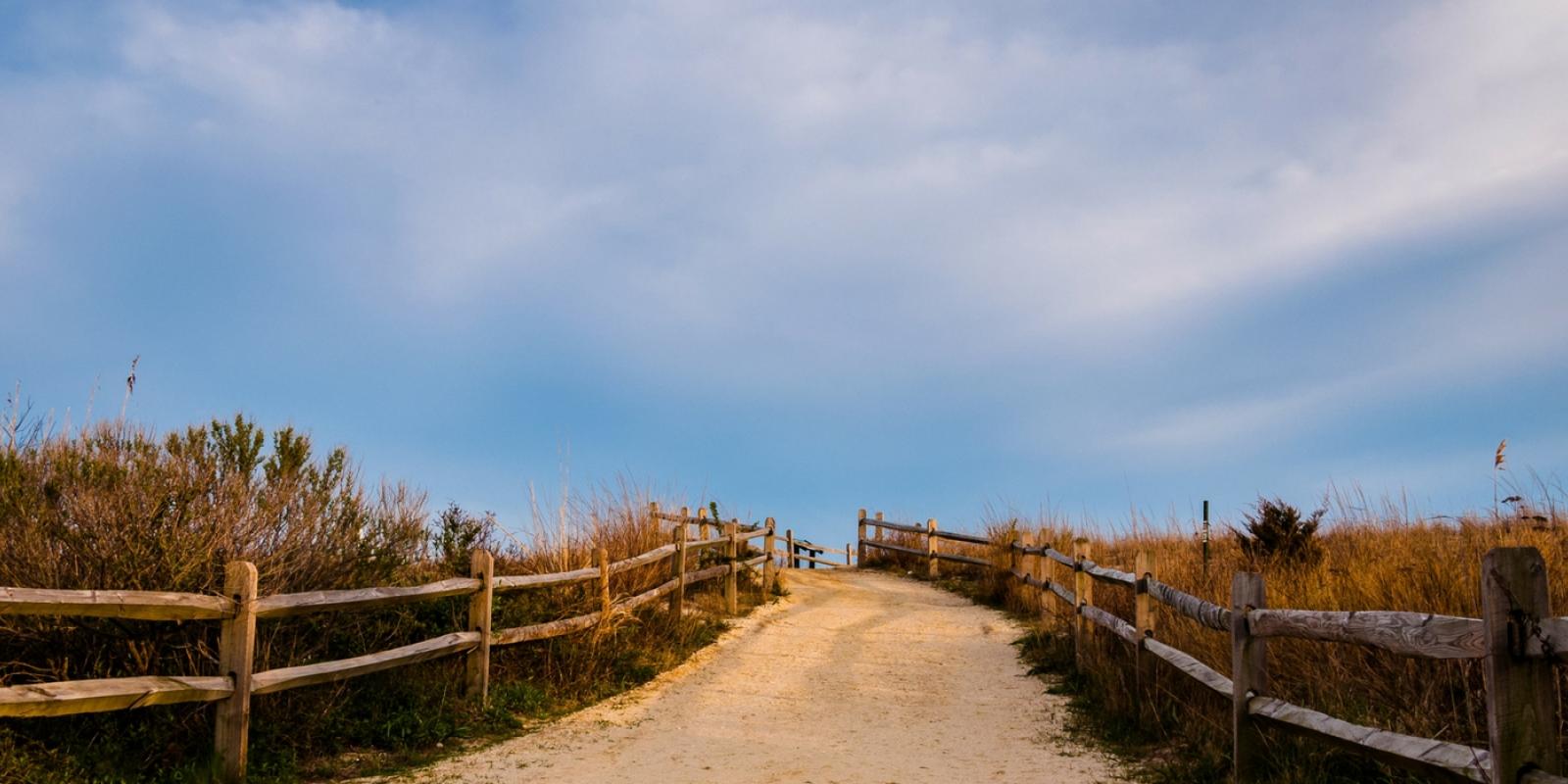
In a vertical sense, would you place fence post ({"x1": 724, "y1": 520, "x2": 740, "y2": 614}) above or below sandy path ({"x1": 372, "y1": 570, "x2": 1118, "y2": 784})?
above

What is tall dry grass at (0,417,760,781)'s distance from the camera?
6.50 metres

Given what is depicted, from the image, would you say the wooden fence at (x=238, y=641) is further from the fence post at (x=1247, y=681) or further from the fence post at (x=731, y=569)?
the fence post at (x=1247, y=681)

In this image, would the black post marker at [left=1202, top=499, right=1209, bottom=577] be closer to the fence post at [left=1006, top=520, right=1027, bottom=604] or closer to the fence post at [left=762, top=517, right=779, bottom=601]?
the fence post at [left=1006, top=520, right=1027, bottom=604]

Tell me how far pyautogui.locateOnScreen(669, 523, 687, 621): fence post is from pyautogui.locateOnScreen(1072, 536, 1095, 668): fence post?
430 cm

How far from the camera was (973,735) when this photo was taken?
8367mm

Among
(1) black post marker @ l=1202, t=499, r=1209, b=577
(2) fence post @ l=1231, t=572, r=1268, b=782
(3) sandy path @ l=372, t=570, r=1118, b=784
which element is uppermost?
(1) black post marker @ l=1202, t=499, r=1209, b=577

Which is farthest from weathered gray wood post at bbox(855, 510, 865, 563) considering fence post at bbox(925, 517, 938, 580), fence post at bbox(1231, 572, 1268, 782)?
fence post at bbox(1231, 572, 1268, 782)

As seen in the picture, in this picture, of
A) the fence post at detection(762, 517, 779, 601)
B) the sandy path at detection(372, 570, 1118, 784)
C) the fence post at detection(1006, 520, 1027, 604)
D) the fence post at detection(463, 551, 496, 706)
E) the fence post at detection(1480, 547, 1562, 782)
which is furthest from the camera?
the fence post at detection(762, 517, 779, 601)

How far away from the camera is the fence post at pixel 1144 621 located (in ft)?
27.4

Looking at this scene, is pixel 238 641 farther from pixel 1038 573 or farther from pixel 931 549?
pixel 931 549

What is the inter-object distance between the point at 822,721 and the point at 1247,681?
143 inches

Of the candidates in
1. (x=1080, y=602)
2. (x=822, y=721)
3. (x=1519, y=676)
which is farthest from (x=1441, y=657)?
(x=1080, y=602)

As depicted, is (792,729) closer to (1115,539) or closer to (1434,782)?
(1434,782)

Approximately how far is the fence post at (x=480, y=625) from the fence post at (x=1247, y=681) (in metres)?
5.58
